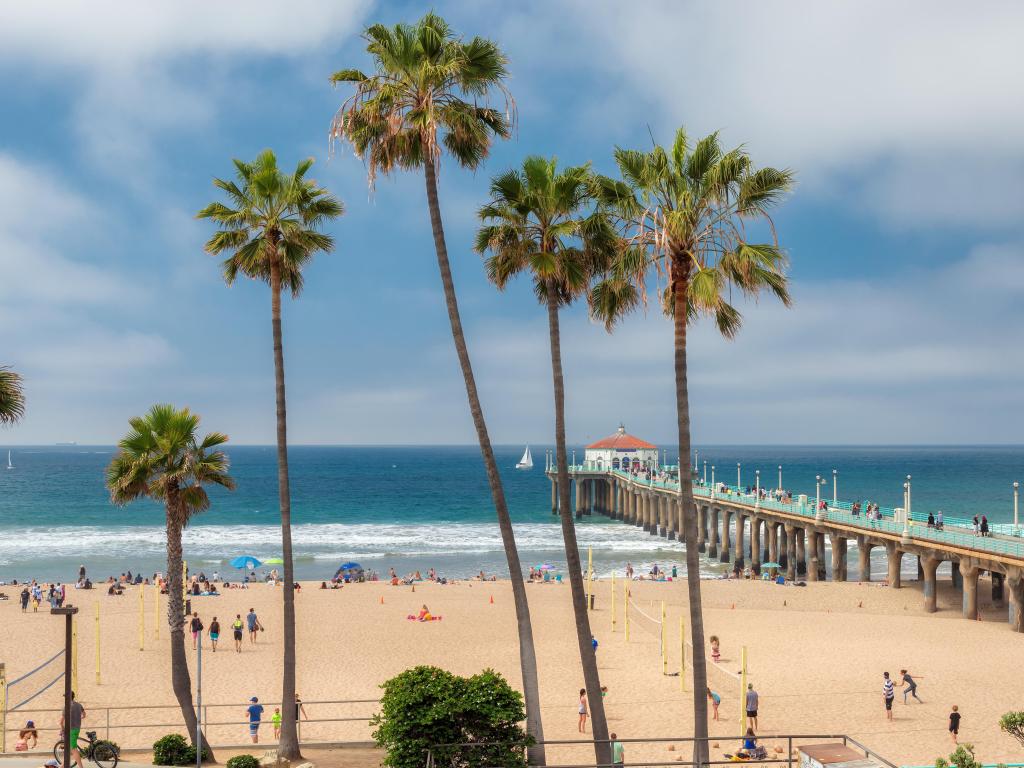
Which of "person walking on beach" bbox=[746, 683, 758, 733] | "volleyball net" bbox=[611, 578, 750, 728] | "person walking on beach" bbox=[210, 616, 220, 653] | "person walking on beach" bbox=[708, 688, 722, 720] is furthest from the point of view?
"person walking on beach" bbox=[210, 616, 220, 653]

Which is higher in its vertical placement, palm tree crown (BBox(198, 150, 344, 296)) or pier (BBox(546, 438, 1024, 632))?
palm tree crown (BBox(198, 150, 344, 296))

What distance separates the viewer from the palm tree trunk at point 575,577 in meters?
12.8

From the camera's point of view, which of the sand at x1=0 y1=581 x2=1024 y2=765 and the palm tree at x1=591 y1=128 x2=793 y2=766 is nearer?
the palm tree at x1=591 y1=128 x2=793 y2=766

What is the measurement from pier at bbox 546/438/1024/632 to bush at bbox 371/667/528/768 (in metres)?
3.59

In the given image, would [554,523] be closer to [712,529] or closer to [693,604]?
[712,529]

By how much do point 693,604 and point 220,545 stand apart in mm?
60109

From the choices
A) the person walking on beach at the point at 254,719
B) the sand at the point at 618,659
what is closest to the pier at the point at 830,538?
the sand at the point at 618,659

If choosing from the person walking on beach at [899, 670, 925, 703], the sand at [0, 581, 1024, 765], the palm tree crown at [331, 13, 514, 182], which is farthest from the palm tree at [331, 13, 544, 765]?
the person walking on beach at [899, 670, 925, 703]

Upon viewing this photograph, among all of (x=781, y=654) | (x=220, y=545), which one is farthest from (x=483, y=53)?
(x=220, y=545)

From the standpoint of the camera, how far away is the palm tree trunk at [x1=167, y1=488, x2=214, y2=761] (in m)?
15.4

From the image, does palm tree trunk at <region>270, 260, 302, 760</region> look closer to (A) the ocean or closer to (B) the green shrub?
(B) the green shrub

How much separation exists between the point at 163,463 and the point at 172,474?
0.26 m

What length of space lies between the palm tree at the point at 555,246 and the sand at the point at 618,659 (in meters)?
5.28

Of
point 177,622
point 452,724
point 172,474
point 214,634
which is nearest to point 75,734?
point 177,622
